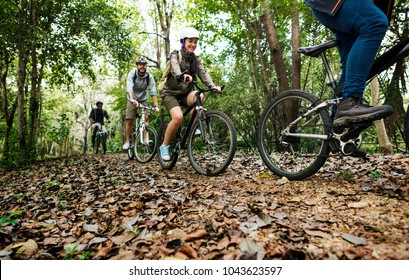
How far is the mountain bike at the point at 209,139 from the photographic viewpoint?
3520 mm

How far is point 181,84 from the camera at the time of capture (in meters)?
4.12

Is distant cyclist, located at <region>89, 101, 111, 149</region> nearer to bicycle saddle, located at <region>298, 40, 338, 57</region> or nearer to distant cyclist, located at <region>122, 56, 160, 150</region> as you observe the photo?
distant cyclist, located at <region>122, 56, 160, 150</region>

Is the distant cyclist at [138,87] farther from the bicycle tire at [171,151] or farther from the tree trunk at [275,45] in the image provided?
the tree trunk at [275,45]

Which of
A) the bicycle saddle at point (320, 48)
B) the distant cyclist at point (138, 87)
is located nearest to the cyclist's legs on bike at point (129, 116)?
the distant cyclist at point (138, 87)

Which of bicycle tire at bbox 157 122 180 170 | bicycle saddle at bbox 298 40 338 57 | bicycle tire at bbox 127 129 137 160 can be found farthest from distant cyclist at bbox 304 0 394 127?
bicycle tire at bbox 127 129 137 160

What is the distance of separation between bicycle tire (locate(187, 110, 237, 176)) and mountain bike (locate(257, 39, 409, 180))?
17.4 inches

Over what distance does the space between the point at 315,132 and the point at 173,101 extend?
2198 mm

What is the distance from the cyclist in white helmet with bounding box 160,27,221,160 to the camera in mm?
3891

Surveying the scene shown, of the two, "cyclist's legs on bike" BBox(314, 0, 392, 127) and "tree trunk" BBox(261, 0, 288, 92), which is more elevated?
"tree trunk" BBox(261, 0, 288, 92)

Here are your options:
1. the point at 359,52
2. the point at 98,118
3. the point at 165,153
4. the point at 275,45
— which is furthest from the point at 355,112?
the point at 98,118

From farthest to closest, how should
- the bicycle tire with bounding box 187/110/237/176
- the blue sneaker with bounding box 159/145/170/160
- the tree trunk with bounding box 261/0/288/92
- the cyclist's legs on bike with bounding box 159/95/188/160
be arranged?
the tree trunk with bounding box 261/0/288/92 < the blue sneaker with bounding box 159/145/170/160 < the cyclist's legs on bike with bounding box 159/95/188/160 < the bicycle tire with bounding box 187/110/237/176

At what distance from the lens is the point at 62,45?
8492 mm

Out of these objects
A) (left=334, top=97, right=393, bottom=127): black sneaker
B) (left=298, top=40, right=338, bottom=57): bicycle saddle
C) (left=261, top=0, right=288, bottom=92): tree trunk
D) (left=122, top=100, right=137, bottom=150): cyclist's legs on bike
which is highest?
(left=261, top=0, right=288, bottom=92): tree trunk
